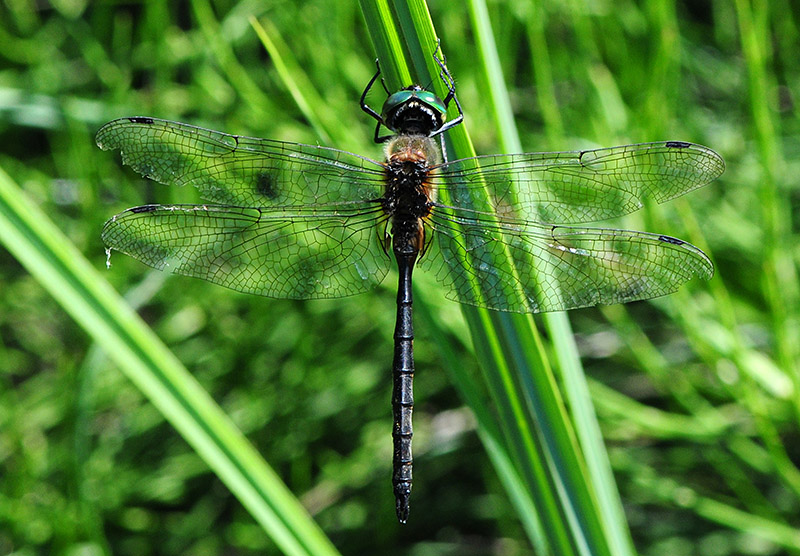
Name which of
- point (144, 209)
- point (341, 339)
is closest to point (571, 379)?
point (144, 209)

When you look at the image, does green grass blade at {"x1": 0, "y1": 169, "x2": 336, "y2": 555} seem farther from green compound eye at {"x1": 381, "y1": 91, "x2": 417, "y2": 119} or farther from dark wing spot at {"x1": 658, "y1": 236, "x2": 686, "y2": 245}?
dark wing spot at {"x1": 658, "y1": 236, "x2": 686, "y2": 245}

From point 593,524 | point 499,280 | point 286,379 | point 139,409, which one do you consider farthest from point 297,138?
point 593,524

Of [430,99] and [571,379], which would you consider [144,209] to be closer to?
[430,99]

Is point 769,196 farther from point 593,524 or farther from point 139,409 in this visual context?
point 139,409

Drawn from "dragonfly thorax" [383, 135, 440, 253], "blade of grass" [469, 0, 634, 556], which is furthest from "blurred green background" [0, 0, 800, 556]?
"blade of grass" [469, 0, 634, 556]

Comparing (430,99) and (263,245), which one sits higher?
(430,99)

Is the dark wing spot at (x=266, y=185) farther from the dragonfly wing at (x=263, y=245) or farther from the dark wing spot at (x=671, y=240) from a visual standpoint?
the dark wing spot at (x=671, y=240)
